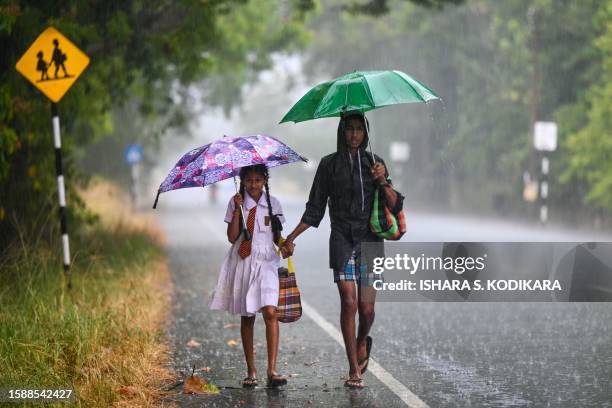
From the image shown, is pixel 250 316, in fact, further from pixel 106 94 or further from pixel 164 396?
pixel 106 94

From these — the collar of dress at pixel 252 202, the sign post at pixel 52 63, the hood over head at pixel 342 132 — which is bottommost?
the collar of dress at pixel 252 202

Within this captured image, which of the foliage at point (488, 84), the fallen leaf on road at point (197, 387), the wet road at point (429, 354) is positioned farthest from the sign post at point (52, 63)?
the foliage at point (488, 84)

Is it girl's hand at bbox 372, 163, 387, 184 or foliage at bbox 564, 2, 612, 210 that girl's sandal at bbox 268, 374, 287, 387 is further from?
foliage at bbox 564, 2, 612, 210

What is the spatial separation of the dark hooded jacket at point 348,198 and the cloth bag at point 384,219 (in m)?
0.05

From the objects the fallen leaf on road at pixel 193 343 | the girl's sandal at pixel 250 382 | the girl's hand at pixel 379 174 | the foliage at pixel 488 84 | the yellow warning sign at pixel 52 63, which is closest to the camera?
the girl's hand at pixel 379 174

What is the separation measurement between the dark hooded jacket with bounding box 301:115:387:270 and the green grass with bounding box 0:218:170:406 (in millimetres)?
1766

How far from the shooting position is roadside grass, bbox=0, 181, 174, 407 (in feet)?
22.0

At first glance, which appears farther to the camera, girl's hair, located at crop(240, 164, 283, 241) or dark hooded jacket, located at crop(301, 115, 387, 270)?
girl's hair, located at crop(240, 164, 283, 241)

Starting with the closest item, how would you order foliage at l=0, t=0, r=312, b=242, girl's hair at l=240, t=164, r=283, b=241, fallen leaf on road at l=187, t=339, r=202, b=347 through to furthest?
1. girl's hair at l=240, t=164, r=283, b=241
2. fallen leaf on road at l=187, t=339, r=202, b=347
3. foliage at l=0, t=0, r=312, b=242

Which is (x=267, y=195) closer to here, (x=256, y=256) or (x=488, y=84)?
(x=256, y=256)

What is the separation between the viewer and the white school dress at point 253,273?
7.07 metres

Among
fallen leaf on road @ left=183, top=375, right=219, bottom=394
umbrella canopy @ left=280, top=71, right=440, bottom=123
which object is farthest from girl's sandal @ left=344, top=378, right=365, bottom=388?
umbrella canopy @ left=280, top=71, right=440, bottom=123

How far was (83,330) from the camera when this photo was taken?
7.71m

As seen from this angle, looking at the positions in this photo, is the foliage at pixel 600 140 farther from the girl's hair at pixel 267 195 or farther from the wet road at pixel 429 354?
the girl's hair at pixel 267 195
